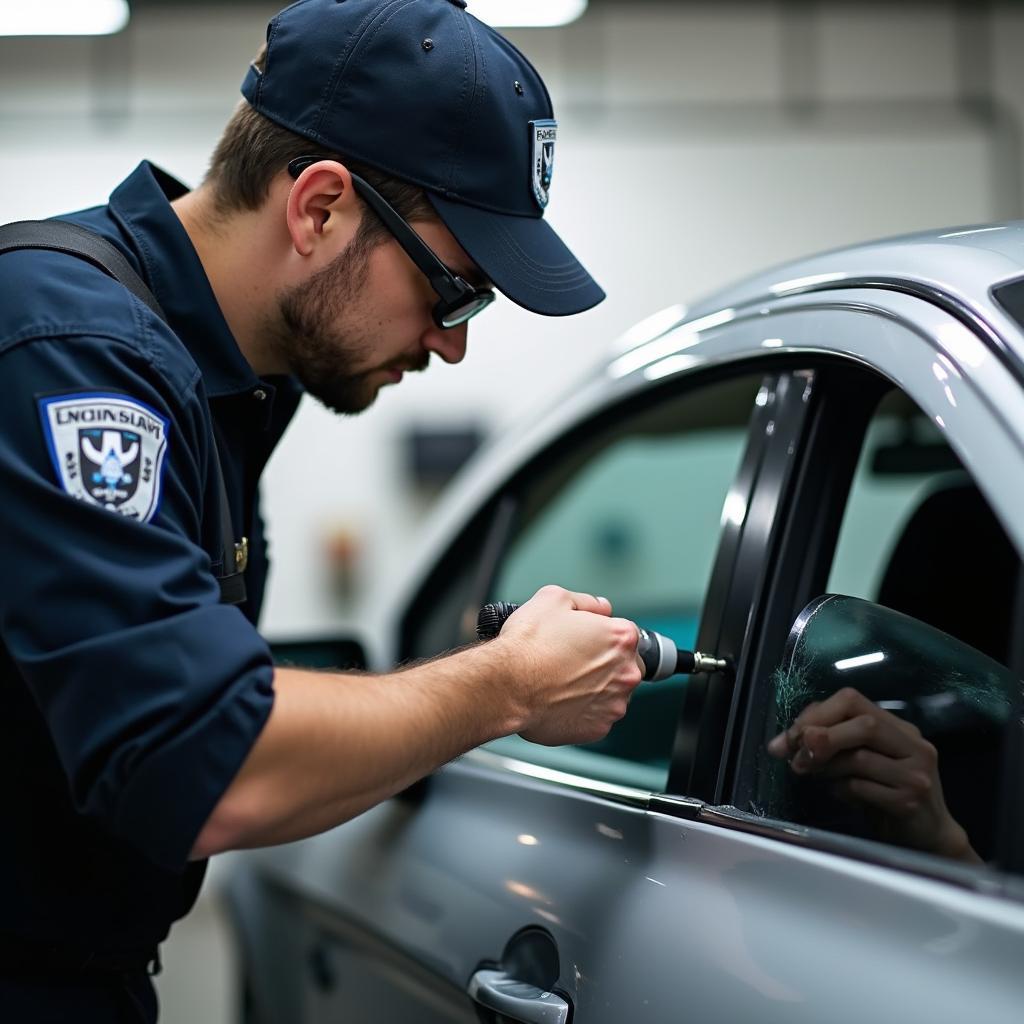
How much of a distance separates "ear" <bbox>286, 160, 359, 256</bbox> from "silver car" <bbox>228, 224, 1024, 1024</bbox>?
0.42 m

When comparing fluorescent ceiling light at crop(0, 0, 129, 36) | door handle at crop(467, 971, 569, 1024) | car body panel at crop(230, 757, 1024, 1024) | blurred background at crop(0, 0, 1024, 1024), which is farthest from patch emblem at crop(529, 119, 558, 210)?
fluorescent ceiling light at crop(0, 0, 129, 36)

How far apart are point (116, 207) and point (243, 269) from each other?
15cm

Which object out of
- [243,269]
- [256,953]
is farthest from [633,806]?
[256,953]

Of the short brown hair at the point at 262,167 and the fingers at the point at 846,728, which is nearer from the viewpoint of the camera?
the fingers at the point at 846,728

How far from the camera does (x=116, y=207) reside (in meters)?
1.27

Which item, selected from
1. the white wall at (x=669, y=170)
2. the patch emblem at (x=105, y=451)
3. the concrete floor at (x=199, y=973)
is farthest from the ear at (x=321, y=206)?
the white wall at (x=669, y=170)

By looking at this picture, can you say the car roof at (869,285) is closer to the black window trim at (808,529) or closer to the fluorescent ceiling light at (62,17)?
the black window trim at (808,529)

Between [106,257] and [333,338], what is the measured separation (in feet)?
→ 0.84

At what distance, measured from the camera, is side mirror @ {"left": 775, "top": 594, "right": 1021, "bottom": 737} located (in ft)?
3.26

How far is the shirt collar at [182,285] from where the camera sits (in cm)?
122

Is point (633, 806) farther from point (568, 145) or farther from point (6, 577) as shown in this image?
point (568, 145)

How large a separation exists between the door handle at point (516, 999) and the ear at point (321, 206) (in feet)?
2.51

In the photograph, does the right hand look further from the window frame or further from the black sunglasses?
the black sunglasses

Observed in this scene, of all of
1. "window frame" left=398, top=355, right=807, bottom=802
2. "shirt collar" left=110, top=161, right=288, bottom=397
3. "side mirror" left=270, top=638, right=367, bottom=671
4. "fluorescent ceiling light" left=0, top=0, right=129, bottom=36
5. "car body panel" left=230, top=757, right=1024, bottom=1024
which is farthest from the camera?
Result: "fluorescent ceiling light" left=0, top=0, right=129, bottom=36
